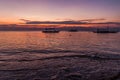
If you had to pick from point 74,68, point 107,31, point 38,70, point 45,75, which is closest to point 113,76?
point 74,68

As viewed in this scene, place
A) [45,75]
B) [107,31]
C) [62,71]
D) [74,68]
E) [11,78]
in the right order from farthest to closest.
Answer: [107,31]
[74,68]
[62,71]
[45,75]
[11,78]

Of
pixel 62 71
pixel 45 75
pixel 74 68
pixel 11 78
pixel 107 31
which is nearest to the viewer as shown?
pixel 11 78

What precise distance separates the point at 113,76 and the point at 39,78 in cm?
663

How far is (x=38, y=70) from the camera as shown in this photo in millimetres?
18688

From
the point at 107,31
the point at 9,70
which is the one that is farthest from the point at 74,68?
the point at 107,31

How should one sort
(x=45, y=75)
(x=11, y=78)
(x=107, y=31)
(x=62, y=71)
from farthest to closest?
1. (x=107, y=31)
2. (x=62, y=71)
3. (x=45, y=75)
4. (x=11, y=78)

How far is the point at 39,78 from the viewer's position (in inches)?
630

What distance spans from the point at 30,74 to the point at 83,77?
4.94 m

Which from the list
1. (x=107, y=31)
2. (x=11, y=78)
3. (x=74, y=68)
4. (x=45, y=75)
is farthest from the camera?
(x=107, y=31)

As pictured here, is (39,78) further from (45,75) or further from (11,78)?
(11,78)

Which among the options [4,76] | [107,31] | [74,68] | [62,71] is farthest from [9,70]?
[107,31]

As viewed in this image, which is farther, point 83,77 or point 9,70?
point 9,70

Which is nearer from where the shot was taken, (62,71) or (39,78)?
(39,78)

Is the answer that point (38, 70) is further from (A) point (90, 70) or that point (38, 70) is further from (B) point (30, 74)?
(A) point (90, 70)
